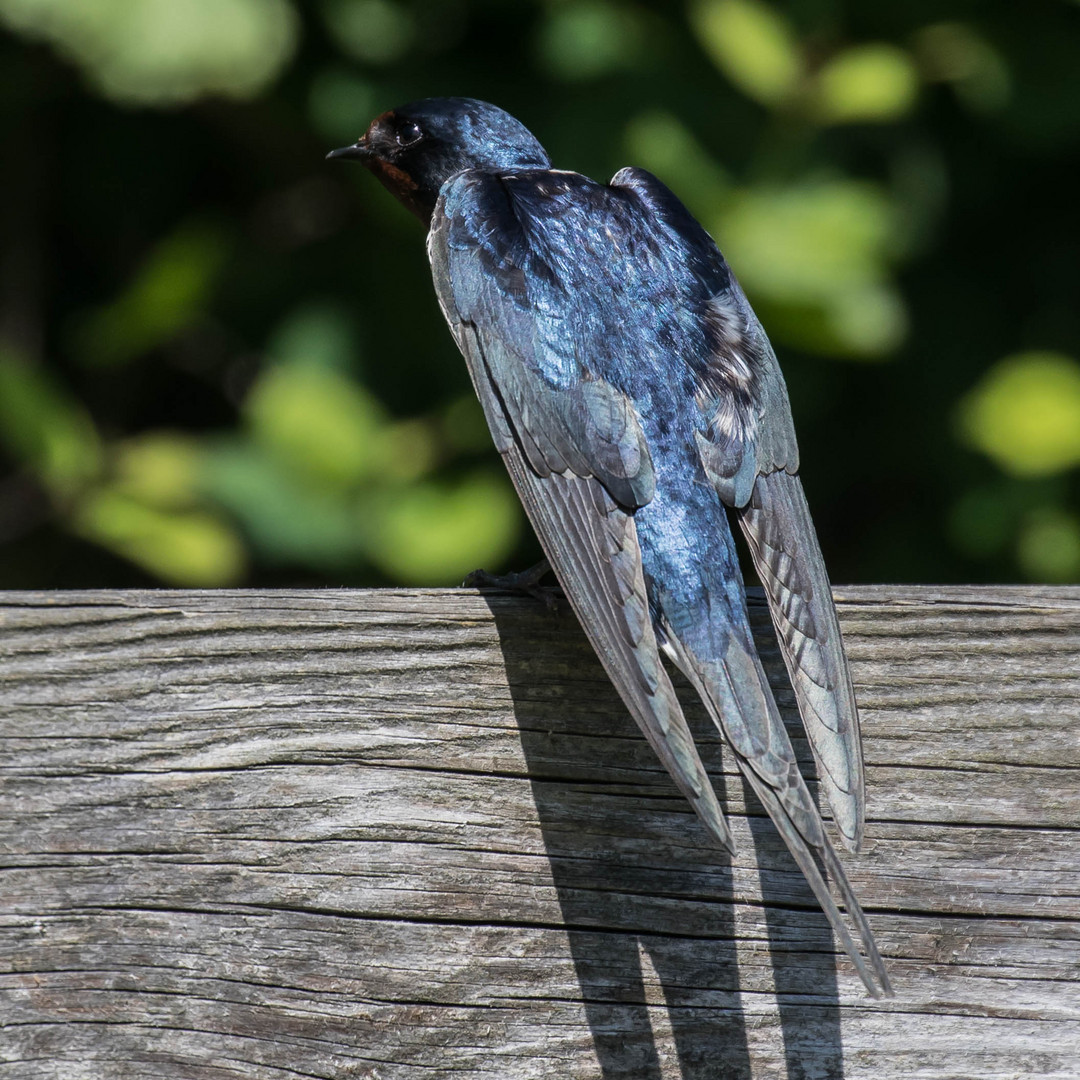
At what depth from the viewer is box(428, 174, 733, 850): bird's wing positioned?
1.16 meters

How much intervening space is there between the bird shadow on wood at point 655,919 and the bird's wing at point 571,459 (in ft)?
0.36

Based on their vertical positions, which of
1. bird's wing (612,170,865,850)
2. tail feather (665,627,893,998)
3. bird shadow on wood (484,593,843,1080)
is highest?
bird's wing (612,170,865,850)

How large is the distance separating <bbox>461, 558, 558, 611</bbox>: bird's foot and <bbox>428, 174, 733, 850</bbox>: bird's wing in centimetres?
3

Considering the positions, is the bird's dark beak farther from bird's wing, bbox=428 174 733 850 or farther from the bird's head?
bird's wing, bbox=428 174 733 850

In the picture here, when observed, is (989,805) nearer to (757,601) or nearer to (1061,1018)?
(1061,1018)

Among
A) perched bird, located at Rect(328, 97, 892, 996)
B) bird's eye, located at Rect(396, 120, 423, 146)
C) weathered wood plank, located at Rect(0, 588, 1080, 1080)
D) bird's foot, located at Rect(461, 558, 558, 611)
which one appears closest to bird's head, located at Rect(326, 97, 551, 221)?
bird's eye, located at Rect(396, 120, 423, 146)

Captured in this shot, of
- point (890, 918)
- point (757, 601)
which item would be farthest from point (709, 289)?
point (890, 918)

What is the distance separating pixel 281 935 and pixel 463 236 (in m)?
1.06

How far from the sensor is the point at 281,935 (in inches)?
47.0

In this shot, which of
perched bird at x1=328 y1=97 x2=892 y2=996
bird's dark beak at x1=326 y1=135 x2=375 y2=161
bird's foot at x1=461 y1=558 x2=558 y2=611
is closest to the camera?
perched bird at x1=328 y1=97 x2=892 y2=996

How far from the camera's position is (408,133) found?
2430 millimetres

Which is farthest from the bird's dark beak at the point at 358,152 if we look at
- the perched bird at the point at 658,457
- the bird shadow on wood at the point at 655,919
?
the bird shadow on wood at the point at 655,919

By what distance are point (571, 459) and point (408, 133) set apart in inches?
47.5

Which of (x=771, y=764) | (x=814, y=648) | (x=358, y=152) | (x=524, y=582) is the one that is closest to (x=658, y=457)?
(x=524, y=582)
